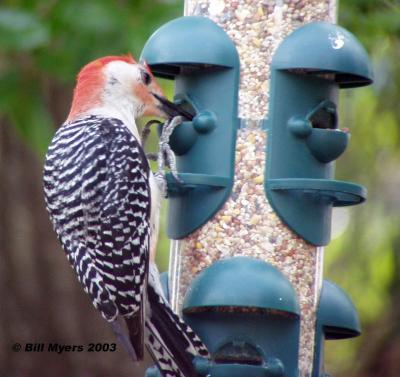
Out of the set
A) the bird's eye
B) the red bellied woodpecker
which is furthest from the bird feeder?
the bird's eye

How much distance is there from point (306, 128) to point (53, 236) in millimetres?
4017

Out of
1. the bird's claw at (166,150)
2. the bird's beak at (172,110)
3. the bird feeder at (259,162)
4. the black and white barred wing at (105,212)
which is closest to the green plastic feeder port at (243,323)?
the bird feeder at (259,162)

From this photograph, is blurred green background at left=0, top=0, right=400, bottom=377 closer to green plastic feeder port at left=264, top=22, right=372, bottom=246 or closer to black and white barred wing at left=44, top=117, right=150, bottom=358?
black and white barred wing at left=44, top=117, right=150, bottom=358

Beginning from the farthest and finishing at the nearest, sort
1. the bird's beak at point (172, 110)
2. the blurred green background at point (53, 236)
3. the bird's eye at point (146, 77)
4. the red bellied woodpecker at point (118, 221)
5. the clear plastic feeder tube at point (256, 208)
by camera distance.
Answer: the blurred green background at point (53, 236)
the bird's eye at point (146, 77)
the bird's beak at point (172, 110)
the clear plastic feeder tube at point (256, 208)
the red bellied woodpecker at point (118, 221)

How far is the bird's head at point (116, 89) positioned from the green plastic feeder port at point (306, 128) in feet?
2.42

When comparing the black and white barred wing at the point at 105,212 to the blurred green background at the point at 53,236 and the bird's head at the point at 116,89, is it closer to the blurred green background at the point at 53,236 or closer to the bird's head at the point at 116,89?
the bird's head at the point at 116,89

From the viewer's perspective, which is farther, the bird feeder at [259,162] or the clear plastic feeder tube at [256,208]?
the clear plastic feeder tube at [256,208]

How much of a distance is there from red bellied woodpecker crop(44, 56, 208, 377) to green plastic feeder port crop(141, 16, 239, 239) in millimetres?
153

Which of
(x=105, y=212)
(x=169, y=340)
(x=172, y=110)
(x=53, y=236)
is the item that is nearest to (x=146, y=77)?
(x=172, y=110)

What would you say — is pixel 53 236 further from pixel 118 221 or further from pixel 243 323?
pixel 243 323

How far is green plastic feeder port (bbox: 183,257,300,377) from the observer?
5309mm

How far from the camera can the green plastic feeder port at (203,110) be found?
552 cm

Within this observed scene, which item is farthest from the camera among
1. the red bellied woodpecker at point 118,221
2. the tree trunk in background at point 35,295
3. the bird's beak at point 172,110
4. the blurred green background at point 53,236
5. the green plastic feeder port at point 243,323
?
the tree trunk in background at point 35,295

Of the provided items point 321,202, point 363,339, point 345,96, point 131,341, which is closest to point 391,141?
point 345,96
